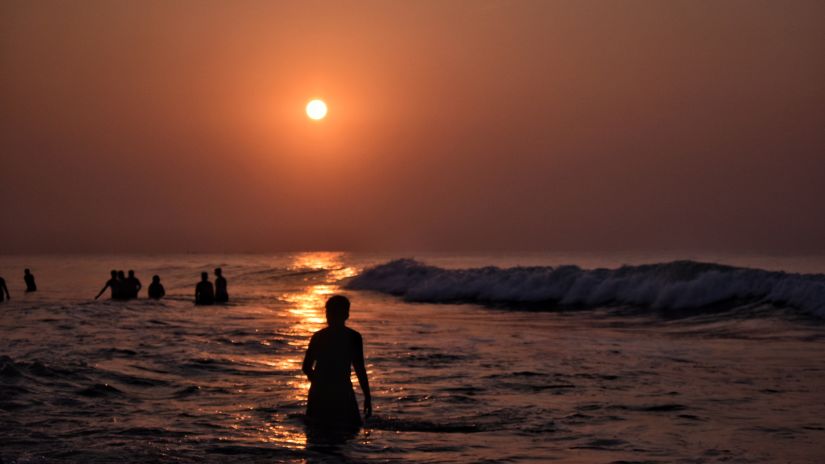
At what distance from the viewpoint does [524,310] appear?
3725 cm

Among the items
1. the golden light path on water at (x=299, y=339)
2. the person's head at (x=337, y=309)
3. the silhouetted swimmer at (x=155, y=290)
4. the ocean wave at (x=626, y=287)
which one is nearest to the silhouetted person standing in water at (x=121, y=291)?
the silhouetted swimmer at (x=155, y=290)

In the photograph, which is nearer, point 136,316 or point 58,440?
point 58,440

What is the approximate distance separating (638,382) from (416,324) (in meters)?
13.8

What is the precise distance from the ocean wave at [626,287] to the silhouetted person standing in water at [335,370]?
20.9 metres

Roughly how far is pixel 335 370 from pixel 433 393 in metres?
3.70

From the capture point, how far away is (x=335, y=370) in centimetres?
947

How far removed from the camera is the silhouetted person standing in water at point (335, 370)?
9.44 meters

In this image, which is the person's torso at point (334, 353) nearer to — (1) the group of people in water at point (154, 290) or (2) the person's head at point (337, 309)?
(2) the person's head at point (337, 309)

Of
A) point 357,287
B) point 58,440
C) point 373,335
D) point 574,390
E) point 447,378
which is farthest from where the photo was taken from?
A: point 357,287

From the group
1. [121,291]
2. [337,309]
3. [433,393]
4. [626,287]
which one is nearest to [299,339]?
[433,393]

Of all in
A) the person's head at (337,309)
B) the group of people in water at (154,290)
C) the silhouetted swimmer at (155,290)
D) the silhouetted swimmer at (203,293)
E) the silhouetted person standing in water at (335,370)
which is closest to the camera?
the person's head at (337,309)

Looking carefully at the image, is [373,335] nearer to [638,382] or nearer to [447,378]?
[447,378]

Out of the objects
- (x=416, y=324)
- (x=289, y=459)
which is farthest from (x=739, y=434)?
(x=416, y=324)

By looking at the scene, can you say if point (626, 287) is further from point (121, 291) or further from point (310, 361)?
point (310, 361)
